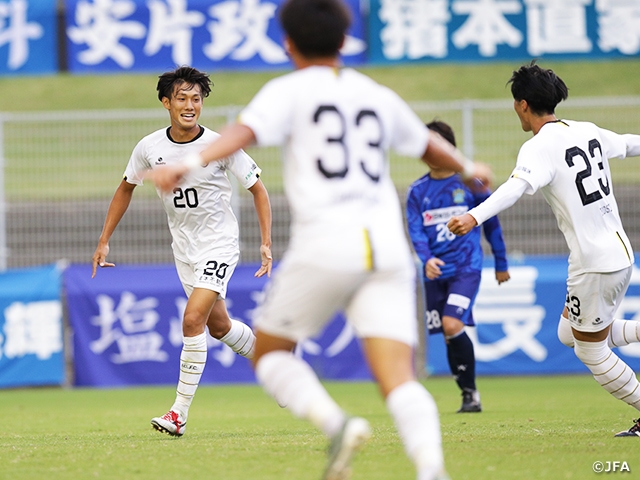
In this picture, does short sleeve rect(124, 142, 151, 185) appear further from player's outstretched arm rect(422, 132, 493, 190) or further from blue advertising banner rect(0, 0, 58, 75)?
blue advertising banner rect(0, 0, 58, 75)

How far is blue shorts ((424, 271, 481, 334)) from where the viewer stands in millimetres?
9188

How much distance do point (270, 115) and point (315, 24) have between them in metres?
0.44

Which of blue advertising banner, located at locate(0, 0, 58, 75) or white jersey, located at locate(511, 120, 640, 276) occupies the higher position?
blue advertising banner, located at locate(0, 0, 58, 75)

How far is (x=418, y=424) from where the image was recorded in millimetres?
4293

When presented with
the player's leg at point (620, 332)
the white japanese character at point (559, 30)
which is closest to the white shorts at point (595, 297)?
the player's leg at point (620, 332)

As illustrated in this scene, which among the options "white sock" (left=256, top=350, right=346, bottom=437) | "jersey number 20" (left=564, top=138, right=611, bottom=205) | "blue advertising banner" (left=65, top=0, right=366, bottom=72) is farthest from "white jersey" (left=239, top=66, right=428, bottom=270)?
"blue advertising banner" (left=65, top=0, right=366, bottom=72)

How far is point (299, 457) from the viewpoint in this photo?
5930mm

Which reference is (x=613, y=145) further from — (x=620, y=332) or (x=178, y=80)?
(x=178, y=80)

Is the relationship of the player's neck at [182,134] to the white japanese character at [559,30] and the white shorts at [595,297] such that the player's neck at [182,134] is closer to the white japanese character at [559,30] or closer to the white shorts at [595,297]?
the white shorts at [595,297]

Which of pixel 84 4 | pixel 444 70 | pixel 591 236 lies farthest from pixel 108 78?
pixel 591 236

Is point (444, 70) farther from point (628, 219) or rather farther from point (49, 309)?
point (49, 309)

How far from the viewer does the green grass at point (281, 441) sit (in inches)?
213

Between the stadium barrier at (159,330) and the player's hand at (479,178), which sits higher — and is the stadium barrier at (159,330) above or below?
below

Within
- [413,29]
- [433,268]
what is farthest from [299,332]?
[413,29]
